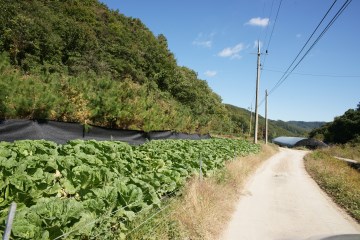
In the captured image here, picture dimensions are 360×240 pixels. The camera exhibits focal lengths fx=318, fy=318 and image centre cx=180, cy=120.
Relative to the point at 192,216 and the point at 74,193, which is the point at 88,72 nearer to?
the point at 74,193

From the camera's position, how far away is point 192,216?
666 cm

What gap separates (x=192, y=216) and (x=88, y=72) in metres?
32.3

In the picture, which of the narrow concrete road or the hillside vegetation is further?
the hillside vegetation

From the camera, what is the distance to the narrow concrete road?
740cm

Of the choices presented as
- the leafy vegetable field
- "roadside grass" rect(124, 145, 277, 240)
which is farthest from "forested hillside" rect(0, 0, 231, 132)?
"roadside grass" rect(124, 145, 277, 240)

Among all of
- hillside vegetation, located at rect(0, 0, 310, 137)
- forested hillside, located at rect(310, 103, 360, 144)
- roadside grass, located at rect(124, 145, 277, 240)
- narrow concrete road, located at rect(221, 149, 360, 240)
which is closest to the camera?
roadside grass, located at rect(124, 145, 277, 240)

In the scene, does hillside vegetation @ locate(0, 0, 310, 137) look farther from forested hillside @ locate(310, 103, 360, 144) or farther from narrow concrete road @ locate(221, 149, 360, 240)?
forested hillside @ locate(310, 103, 360, 144)

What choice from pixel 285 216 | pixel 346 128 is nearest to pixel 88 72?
pixel 285 216

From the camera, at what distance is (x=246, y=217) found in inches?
335

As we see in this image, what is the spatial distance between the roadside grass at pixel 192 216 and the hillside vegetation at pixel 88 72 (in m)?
8.41

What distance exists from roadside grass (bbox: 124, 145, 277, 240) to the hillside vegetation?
841cm

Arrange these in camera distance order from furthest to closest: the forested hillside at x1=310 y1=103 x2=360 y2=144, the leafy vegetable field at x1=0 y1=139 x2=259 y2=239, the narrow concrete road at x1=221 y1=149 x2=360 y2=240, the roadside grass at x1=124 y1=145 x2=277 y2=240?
the forested hillside at x1=310 y1=103 x2=360 y2=144 < the narrow concrete road at x1=221 y1=149 x2=360 y2=240 < the roadside grass at x1=124 y1=145 x2=277 y2=240 < the leafy vegetable field at x1=0 y1=139 x2=259 y2=239

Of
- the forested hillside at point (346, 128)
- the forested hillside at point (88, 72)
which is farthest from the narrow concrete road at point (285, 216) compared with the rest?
the forested hillside at point (346, 128)

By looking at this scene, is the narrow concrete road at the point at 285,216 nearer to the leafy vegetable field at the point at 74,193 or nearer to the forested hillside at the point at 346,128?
the leafy vegetable field at the point at 74,193
